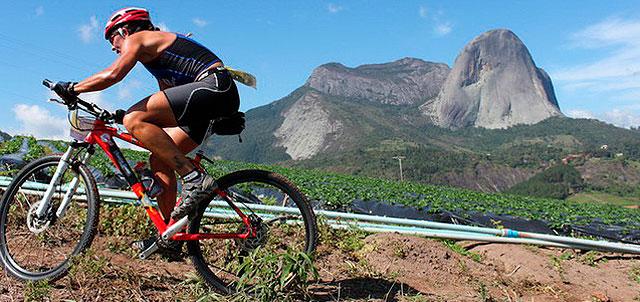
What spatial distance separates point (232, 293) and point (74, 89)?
1.89m

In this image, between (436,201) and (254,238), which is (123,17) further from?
(436,201)

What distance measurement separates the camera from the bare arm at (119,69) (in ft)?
11.2

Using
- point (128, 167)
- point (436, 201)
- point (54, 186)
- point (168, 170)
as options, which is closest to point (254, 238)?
point (168, 170)

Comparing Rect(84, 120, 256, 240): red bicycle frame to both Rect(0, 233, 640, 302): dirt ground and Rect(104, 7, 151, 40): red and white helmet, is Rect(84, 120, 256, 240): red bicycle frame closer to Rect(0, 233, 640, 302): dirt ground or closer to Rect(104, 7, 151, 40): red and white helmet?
Rect(0, 233, 640, 302): dirt ground

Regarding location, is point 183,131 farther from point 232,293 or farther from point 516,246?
point 516,246

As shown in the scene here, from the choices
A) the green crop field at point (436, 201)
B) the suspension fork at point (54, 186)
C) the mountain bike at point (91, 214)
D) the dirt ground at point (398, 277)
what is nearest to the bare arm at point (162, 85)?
the mountain bike at point (91, 214)

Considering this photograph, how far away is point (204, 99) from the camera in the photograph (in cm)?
355

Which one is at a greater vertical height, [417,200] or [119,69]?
[119,69]

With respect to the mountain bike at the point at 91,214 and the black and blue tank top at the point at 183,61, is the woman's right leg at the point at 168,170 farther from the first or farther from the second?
the black and blue tank top at the point at 183,61

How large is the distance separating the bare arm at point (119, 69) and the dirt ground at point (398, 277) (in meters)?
1.23

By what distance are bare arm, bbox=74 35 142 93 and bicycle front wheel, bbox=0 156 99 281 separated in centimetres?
73

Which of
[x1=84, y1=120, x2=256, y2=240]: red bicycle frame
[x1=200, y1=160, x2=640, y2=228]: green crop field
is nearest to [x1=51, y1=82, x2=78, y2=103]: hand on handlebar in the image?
[x1=84, y1=120, x2=256, y2=240]: red bicycle frame

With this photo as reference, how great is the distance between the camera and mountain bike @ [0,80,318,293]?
11.9 ft

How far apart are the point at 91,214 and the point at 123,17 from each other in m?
1.50
